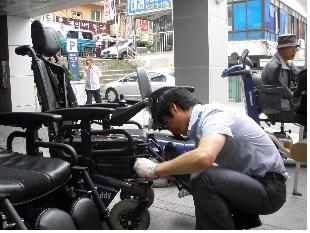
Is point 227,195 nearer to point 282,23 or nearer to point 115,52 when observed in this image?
point 282,23

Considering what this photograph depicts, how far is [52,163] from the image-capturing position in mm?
1953

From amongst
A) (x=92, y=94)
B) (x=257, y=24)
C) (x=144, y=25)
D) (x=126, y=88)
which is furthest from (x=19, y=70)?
(x=144, y=25)

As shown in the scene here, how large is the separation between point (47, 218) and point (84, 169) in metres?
0.48

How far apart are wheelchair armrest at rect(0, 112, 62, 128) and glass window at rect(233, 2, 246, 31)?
68.1ft

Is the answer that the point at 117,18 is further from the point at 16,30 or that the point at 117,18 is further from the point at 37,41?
the point at 37,41

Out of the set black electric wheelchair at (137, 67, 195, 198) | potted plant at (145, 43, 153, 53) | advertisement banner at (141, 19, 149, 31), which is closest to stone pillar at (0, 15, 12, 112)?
black electric wheelchair at (137, 67, 195, 198)

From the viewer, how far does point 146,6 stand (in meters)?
21.3

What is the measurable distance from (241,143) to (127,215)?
91 centimetres

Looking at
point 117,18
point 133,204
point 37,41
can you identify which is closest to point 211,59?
point 37,41

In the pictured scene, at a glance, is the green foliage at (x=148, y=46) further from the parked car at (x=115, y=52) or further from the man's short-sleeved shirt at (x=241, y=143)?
the man's short-sleeved shirt at (x=241, y=143)

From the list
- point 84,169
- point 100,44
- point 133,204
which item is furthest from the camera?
point 100,44

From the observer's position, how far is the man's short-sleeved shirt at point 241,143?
1.99m

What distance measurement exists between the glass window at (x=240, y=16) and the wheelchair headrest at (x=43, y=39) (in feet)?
65.2

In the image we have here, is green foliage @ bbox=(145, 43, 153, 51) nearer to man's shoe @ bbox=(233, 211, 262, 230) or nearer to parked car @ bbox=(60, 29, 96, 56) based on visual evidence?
parked car @ bbox=(60, 29, 96, 56)
